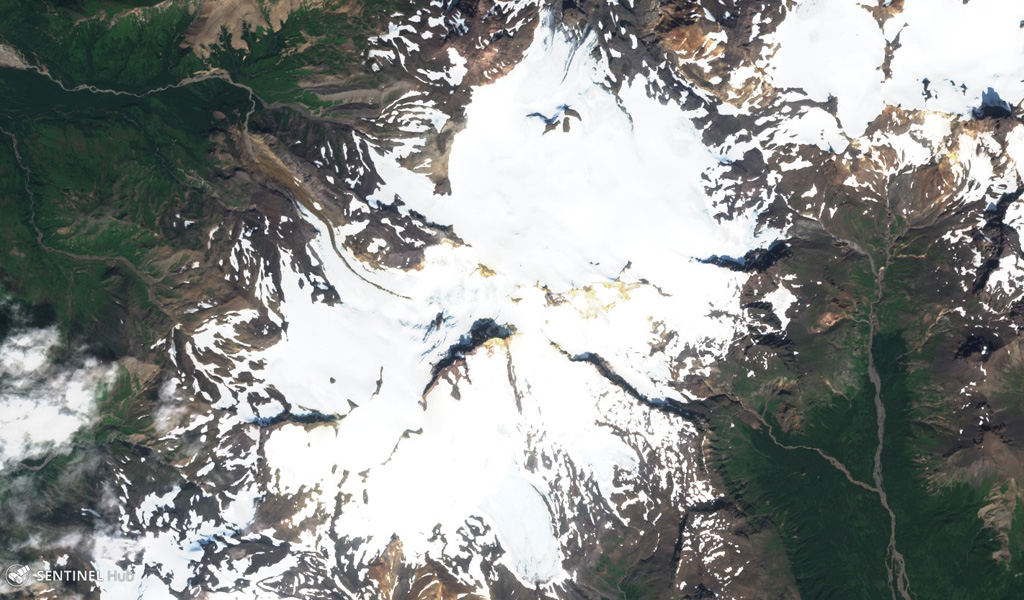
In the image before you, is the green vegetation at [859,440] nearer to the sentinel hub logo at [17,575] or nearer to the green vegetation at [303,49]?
the green vegetation at [303,49]

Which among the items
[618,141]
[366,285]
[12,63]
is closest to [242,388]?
[366,285]

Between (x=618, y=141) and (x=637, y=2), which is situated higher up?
(x=637, y=2)

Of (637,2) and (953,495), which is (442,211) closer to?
(637,2)
